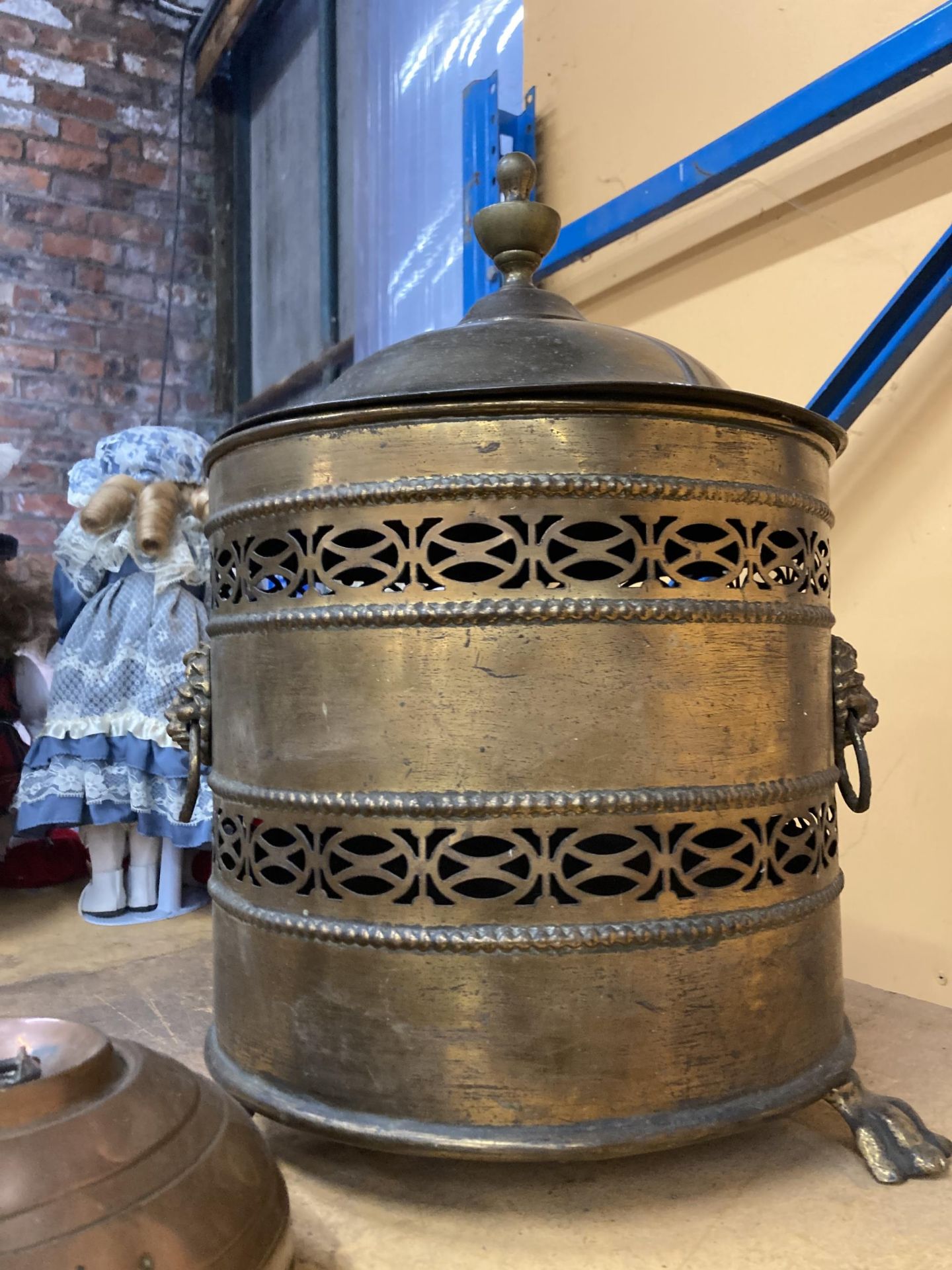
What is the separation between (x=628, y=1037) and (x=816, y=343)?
1.24 metres

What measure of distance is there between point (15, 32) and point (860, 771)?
3.84 m

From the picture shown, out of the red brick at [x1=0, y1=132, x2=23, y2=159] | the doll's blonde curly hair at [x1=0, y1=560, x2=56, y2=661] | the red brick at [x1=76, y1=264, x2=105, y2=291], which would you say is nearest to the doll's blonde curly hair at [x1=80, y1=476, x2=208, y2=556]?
the doll's blonde curly hair at [x1=0, y1=560, x2=56, y2=661]

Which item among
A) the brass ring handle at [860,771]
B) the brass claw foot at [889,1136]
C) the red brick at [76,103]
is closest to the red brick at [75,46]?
the red brick at [76,103]

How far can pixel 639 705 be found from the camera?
3.04 ft

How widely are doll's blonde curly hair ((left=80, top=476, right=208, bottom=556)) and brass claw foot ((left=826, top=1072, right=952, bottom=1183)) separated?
1.84 m

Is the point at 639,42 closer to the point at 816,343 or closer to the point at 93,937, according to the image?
the point at 816,343

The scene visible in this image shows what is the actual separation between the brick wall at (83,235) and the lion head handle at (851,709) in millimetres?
3077

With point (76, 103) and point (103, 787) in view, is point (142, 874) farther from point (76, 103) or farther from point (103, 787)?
point (76, 103)

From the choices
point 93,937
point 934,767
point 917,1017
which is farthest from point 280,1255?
point 93,937

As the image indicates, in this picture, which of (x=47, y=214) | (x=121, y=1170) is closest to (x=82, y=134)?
(x=47, y=214)

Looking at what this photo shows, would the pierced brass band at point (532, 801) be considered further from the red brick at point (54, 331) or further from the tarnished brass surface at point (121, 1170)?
the red brick at point (54, 331)

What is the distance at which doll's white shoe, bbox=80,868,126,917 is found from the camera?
7.25 feet

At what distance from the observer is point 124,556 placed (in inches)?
93.4

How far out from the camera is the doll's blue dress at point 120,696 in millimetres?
2193
